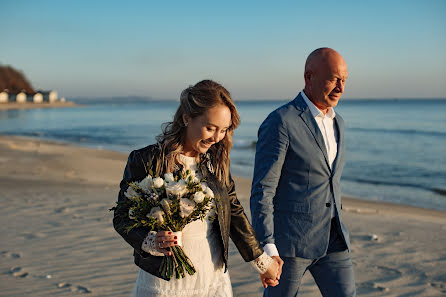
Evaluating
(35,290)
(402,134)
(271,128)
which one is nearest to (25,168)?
(35,290)

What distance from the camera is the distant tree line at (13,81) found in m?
116

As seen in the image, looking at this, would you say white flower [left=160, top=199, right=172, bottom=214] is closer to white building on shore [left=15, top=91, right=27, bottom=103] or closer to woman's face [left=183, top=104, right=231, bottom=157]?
woman's face [left=183, top=104, right=231, bottom=157]

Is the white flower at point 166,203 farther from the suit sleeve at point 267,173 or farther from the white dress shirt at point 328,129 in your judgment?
the white dress shirt at point 328,129

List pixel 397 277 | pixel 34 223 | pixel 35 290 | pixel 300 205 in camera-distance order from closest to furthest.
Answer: pixel 300 205 → pixel 35 290 → pixel 397 277 → pixel 34 223

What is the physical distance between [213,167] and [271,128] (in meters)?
0.54

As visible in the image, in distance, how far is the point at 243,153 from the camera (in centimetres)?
2253

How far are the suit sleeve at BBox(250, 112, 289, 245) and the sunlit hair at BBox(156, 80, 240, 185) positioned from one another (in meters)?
0.26

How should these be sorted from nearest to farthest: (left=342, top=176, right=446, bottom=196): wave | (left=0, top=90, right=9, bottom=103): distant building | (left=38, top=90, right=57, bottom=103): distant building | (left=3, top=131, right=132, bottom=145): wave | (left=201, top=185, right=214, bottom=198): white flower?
1. (left=201, top=185, right=214, bottom=198): white flower
2. (left=342, top=176, right=446, bottom=196): wave
3. (left=3, top=131, right=132, bottom=145): wave
4. (left=0, top=90, right=9, bottom=103): distant building
5. (left=38, top=90, right=57, bottom=103): distant building

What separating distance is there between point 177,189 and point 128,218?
399 millimetres

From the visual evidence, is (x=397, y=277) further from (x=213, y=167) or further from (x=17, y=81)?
(x=17, y=81)

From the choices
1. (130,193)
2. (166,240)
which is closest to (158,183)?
(130,193)

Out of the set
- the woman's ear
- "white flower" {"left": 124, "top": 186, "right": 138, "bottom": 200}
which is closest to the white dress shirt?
the woman's ear

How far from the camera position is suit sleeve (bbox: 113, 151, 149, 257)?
2404 millimetres

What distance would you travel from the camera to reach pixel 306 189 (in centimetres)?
296
